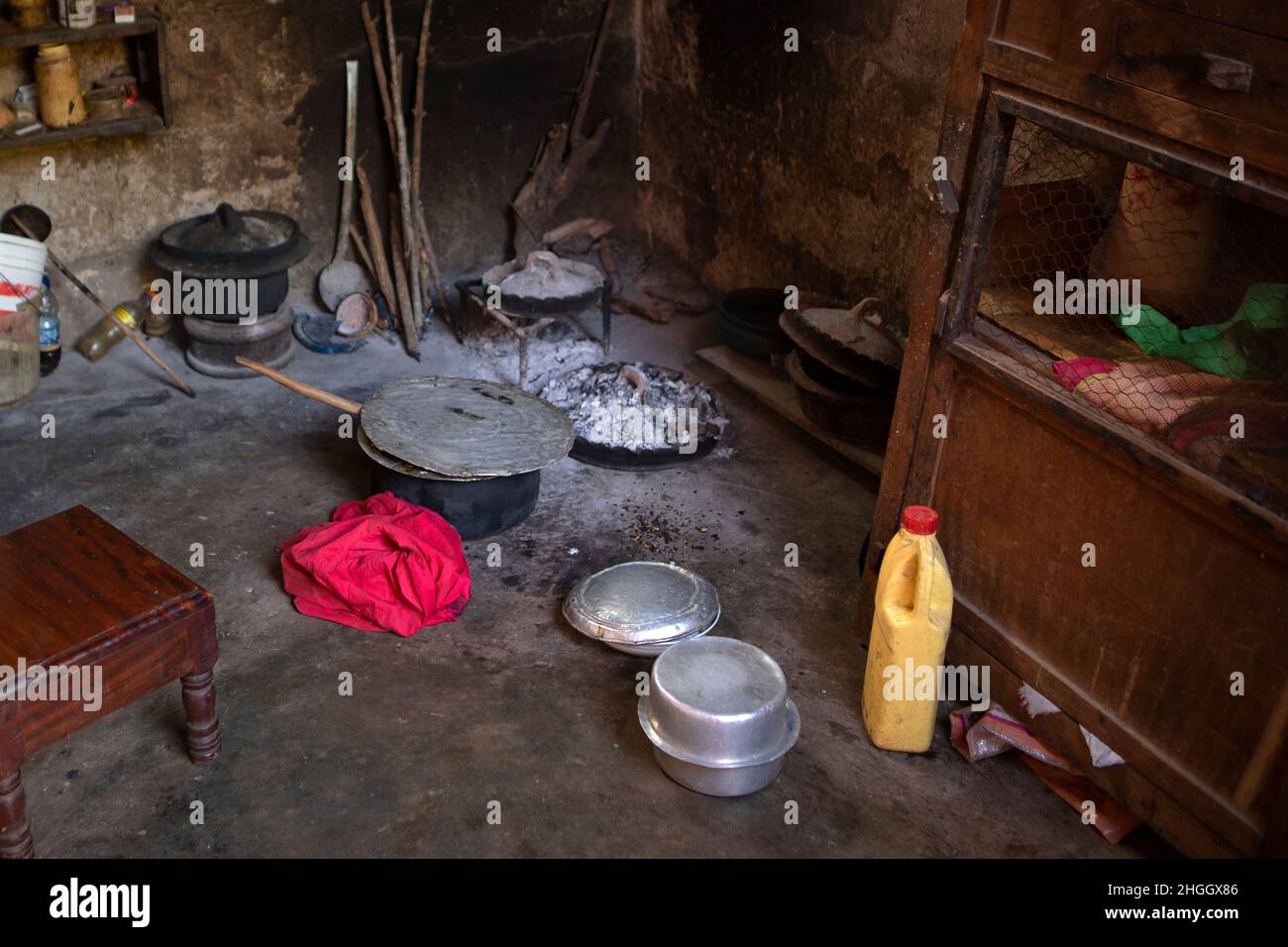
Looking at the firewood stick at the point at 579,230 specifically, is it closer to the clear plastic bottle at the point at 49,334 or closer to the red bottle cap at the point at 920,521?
the clear plastic bottle at the point at 49,334

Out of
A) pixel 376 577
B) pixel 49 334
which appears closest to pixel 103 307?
pixel 49 334

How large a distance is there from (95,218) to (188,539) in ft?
7.88

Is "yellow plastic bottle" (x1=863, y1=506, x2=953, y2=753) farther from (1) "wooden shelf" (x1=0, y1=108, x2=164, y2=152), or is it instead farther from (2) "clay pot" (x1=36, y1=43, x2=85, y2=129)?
(2) "clay pot" (x1=36, y1=43, x2=85, y2=129)

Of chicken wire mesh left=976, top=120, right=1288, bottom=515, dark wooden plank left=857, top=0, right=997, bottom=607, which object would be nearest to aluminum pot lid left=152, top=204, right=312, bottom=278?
dark wooden plank left=857, top=0, right=997, bottom=607

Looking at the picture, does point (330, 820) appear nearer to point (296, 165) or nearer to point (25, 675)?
point (25, 675)

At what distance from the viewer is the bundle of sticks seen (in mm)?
7113

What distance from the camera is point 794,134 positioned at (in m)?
6.97

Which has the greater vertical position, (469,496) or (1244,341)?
(1244,341)

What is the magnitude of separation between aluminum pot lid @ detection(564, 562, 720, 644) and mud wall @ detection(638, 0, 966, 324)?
228cm

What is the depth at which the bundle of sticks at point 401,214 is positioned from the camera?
23.3ft

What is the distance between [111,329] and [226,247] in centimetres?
98

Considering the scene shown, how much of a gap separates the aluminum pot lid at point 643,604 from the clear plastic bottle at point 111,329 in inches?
138

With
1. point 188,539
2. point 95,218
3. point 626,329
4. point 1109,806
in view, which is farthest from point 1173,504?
point 95,218

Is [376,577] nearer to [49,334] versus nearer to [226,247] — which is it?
[226,247]
